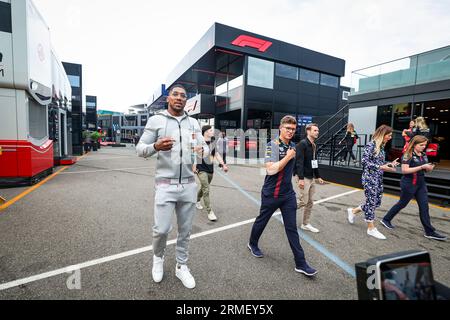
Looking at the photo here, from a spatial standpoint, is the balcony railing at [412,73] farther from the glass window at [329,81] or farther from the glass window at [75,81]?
the glass window at [75,81]

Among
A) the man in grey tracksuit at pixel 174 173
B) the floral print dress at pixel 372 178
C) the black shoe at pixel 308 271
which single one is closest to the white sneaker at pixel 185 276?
the man in grey tracksuit at pixel 174 173

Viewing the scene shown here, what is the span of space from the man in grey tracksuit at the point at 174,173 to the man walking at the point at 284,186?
3.15 feet

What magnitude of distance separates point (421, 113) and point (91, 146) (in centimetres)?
2662

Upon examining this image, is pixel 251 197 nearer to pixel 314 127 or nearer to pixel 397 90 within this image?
pixel 314 127

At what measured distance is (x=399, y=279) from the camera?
Answer: 1.26 meters

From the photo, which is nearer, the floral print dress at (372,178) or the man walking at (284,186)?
the man walking at (284,186)

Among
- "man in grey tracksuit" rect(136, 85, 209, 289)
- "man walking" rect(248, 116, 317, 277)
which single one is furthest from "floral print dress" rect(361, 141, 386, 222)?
"man in grey tracksuit" rect(136, 85, 209, 289)

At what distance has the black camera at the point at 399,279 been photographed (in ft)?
4.04

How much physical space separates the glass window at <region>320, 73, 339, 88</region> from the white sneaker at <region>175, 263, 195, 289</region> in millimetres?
21515

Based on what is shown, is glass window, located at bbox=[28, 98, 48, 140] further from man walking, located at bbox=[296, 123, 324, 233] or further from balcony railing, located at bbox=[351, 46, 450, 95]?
balcony railing, located at bbox=[351, 46, 450, 95]

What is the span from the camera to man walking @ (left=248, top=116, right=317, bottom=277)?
273cm

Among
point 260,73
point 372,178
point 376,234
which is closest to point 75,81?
point 260,73

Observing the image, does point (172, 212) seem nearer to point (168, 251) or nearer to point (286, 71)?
point (168, 251)

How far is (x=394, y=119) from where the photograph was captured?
1124 centimetres
